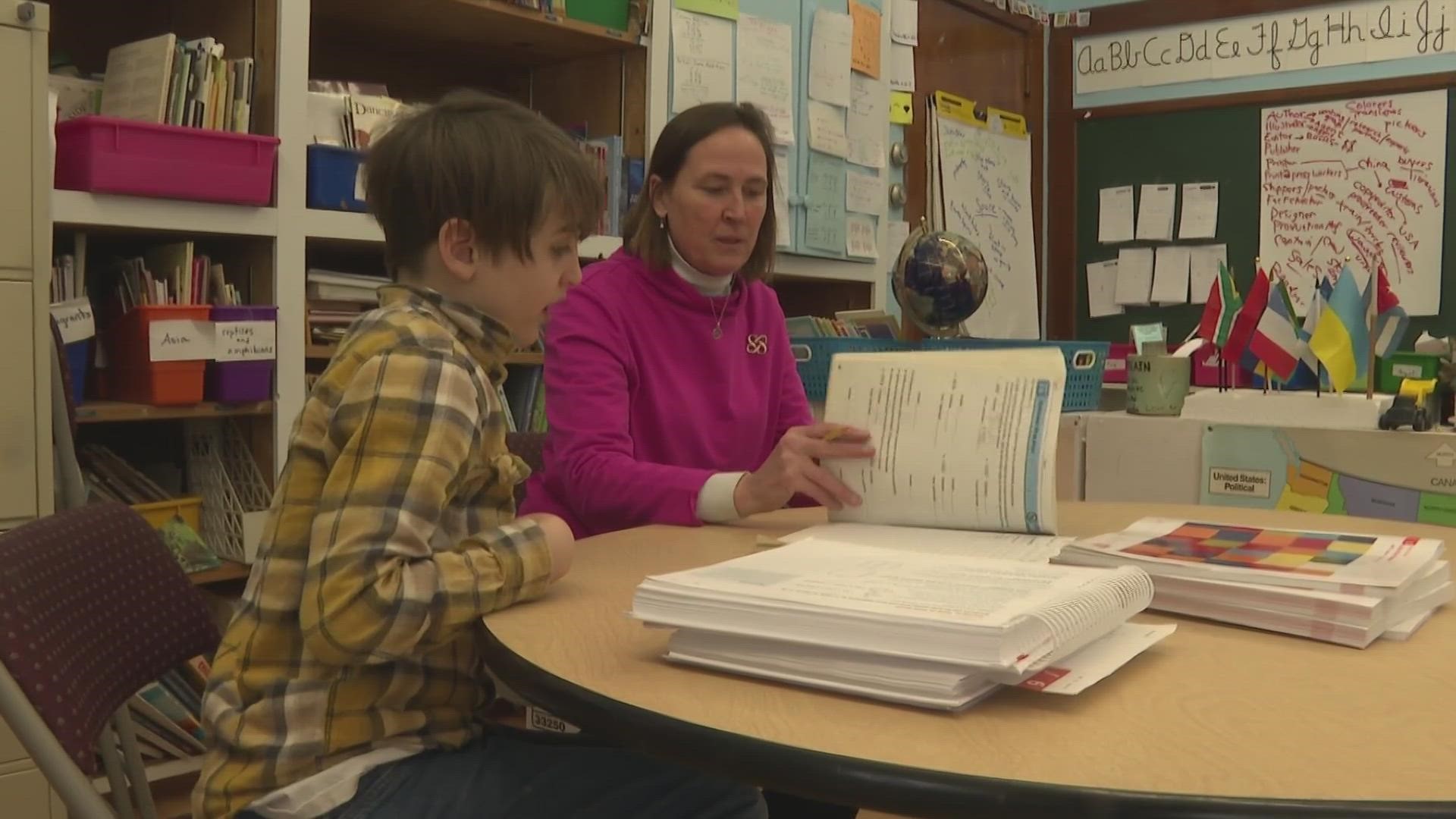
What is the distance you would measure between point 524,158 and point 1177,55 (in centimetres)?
365

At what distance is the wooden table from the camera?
1.90ft

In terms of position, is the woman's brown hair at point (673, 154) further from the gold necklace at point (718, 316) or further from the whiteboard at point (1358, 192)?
the whiteboard at point (1358, 192)

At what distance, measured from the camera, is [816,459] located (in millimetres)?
1306

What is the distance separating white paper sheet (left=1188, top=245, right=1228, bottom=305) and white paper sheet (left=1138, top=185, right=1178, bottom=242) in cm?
11

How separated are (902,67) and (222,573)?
8.19 feet

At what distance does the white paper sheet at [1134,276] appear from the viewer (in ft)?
13.8

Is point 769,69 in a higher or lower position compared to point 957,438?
higher

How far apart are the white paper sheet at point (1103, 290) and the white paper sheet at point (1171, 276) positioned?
145mm

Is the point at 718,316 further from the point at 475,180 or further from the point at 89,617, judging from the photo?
the point at 89,617

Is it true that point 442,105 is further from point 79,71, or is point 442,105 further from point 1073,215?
point 1073,215

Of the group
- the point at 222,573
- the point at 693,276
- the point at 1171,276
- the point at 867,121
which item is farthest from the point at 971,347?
the point at 1171,276

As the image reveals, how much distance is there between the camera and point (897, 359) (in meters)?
1.30

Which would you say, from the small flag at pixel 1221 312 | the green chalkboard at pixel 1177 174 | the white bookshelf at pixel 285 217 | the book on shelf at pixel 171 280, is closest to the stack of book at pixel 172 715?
the white bookshelf at pixel 285 217

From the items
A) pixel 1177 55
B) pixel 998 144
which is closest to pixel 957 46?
pixel 998 144
